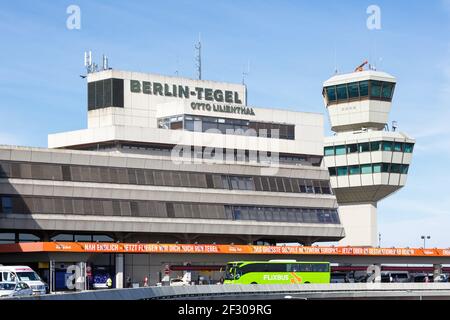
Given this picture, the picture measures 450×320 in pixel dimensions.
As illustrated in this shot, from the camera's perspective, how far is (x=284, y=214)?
381ft

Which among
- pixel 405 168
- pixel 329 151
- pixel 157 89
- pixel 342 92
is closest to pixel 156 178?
pixel 157 89

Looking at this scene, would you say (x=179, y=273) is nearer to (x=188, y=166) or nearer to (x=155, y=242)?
(x=155, y=242)

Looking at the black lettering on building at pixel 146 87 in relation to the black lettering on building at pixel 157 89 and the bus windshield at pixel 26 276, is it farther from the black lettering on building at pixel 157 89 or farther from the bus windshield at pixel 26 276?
the bus windshield at pixel 26 276

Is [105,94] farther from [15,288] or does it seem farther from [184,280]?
[15,288]

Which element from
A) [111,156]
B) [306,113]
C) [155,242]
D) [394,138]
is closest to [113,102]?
[111,156]

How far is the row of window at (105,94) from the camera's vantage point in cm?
11188

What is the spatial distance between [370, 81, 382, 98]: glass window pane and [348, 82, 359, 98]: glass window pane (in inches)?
99.9

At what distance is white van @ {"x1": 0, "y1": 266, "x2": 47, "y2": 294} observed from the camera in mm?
65500

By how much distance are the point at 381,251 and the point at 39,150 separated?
48.0m

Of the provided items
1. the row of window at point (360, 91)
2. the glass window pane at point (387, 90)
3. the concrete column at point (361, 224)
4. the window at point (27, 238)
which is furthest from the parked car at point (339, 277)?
the window at point (27, 238)

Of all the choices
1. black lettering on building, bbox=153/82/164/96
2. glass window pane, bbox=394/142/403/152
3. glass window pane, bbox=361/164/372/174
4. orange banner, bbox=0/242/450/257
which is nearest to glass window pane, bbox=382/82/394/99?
glass window pane, bbox=394/142/403/152

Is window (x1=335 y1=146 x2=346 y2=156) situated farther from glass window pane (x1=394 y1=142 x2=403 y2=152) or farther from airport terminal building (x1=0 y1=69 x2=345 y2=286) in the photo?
airport terminal building (x1=0 y1=69 x2=345 y2=286)
